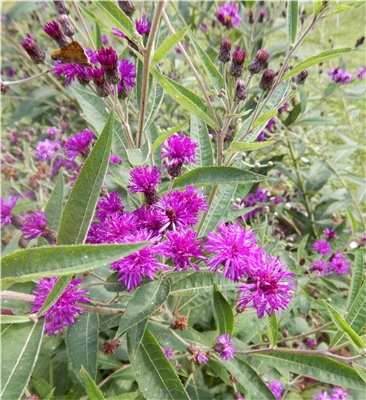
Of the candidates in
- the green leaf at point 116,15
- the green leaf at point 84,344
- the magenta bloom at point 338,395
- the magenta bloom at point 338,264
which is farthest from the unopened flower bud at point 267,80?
the magenta bloom at point 338,395

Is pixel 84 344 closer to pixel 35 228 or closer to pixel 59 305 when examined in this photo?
pixel 59 305

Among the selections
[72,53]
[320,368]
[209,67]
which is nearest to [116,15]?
[72,53]

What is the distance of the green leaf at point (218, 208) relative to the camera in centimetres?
92

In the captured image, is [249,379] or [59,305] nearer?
[59,305]

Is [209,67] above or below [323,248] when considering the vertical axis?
above

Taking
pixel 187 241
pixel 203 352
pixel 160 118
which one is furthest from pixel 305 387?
pixel 160 118

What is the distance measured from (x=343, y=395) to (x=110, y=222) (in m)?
1.06

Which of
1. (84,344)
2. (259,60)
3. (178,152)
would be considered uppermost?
(259,60)

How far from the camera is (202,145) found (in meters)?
0.94

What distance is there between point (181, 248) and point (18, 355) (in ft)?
1.14

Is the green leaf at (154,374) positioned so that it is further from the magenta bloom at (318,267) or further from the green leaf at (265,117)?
the magenta bloom at (318,267)

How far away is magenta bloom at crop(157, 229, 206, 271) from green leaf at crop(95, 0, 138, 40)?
0.40 metres

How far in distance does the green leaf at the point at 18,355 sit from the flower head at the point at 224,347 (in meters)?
0.46

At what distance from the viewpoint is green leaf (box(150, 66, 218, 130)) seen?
66 cm
